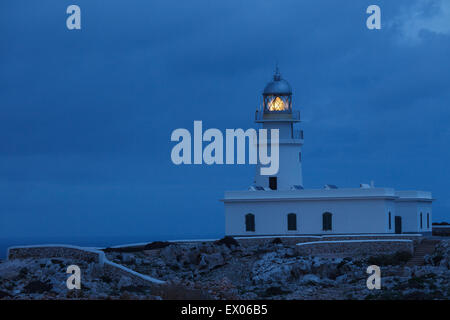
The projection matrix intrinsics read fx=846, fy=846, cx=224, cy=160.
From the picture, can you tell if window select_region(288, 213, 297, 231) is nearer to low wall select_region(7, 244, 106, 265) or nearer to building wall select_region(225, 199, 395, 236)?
building wall select_region(225, 199, 395, 236)

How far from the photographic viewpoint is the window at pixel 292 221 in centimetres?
3903

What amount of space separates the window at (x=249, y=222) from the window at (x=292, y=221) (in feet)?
5.48

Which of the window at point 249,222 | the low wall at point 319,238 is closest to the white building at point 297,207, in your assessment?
the window at point 249,222

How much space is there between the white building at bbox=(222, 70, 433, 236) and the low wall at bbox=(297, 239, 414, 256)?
3727mm

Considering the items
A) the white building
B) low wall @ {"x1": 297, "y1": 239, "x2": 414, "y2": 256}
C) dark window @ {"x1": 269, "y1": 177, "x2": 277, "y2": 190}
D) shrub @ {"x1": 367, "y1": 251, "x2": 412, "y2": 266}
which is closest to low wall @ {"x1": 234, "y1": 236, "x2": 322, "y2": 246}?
low wall @ {"x1": 297, "y1": 239, "x2": 414, "y2": 256}

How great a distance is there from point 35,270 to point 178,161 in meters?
6.98

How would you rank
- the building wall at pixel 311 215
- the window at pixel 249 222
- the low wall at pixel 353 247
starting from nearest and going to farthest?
the low wall at pixel 353 247, the building wall at pixel 311 215, the window at pixel 249 222

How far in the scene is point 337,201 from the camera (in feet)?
127

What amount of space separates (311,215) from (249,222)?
2.89 m

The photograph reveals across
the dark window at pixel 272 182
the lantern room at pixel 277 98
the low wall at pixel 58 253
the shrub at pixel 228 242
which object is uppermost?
the lantern room at pixel 277 98

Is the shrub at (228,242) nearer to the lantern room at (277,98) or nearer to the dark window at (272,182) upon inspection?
the dark window at (272,182)

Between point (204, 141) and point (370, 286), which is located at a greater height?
point (204, 141)
